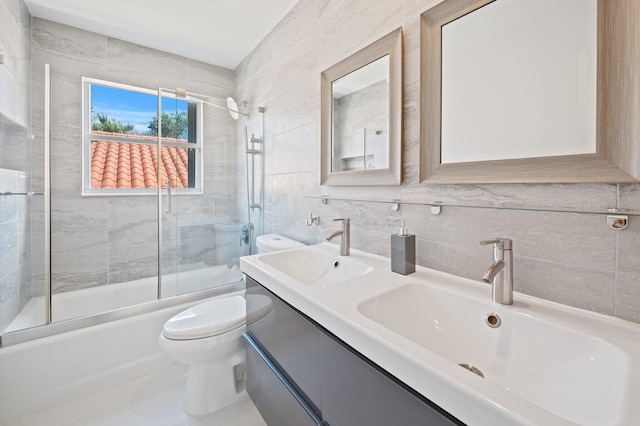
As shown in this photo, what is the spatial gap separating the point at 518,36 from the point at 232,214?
204cm

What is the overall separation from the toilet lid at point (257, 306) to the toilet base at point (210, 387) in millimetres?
381

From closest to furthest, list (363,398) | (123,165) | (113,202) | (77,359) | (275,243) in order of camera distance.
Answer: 1. (363,398)
2. (77,359)
3. (275,243)
4. (113,202)
5. (123,165)

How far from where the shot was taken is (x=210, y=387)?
1473mm

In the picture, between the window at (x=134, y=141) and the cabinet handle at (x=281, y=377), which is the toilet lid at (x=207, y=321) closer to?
the cabinet handle at (x=281, y=377)

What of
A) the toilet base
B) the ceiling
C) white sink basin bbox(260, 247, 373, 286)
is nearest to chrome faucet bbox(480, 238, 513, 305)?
white sink basin bbox(260, 247, 373, 286)

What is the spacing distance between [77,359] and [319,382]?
160 cm

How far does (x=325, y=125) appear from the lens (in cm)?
162

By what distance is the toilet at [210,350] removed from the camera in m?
1.37

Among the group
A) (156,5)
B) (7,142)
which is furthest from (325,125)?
(7,142)

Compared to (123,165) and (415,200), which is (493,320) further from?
(123,165)

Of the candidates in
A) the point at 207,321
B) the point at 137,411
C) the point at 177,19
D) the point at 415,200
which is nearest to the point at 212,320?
the point at 207,321

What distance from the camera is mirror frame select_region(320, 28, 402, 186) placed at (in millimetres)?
1178

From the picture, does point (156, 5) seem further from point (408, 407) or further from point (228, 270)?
point (408, 407)

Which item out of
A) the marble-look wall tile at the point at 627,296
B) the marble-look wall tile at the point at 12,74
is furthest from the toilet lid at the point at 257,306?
the marble-look wall tile at the point at 12,74
